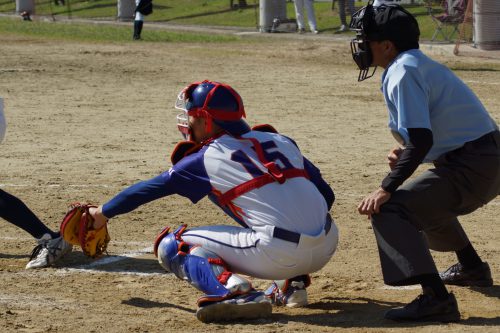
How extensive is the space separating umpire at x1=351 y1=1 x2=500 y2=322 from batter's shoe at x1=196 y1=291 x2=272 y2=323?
65 centimetres

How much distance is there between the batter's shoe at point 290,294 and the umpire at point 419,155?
605mm

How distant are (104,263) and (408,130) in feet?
8.33

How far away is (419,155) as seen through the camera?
5.16m

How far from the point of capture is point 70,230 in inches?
240

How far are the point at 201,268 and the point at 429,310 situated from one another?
46.4 inches

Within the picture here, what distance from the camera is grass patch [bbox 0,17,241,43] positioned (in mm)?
24609

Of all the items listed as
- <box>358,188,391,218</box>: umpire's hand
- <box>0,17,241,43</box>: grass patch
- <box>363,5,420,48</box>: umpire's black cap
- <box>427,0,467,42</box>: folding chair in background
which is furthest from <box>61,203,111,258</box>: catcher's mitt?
<box>0,17,241,43</box>: grass patch

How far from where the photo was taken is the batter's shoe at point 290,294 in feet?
19.1

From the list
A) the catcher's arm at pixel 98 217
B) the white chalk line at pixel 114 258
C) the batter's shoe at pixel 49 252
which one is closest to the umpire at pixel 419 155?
the catcher's arm at pixel 98 217

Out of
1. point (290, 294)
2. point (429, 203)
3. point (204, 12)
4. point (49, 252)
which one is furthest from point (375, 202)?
point (204, 12)

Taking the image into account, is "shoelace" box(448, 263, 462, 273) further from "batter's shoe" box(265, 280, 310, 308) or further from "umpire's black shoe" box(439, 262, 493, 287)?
"batter's shoe" box(265, 280, 310, 308)

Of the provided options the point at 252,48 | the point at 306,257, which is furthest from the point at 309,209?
the point at 252,48

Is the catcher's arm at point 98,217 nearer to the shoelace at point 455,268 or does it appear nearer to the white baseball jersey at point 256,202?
the white baseball jersey at point 256,202

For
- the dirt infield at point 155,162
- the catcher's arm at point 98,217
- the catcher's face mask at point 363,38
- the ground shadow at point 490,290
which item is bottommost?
the dirt infield at point 155,162
